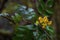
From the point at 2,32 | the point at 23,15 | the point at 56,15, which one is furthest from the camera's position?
the point at 2,32

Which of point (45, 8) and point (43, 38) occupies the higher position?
point (45, 8)

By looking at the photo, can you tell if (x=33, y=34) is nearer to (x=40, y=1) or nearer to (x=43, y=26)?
(x=43, y=26)

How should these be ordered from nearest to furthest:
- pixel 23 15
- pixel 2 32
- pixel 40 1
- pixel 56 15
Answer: pixel 40 1, pixel 23 15, pixel 56 15, pixel 2 32

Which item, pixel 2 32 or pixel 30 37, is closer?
pixel 30 37

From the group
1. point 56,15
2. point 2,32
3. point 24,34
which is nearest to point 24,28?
point 24,34

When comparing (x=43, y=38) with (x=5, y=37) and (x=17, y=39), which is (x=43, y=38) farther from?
(x=5, y=37)

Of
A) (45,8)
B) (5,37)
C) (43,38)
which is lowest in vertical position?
(43,38)

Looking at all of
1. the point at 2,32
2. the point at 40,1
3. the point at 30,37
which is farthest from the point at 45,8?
the point at 2,32

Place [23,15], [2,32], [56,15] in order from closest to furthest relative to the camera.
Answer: [23,15] → [56,15] → [2,32]

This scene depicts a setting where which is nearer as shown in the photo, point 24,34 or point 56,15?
point 24,34
